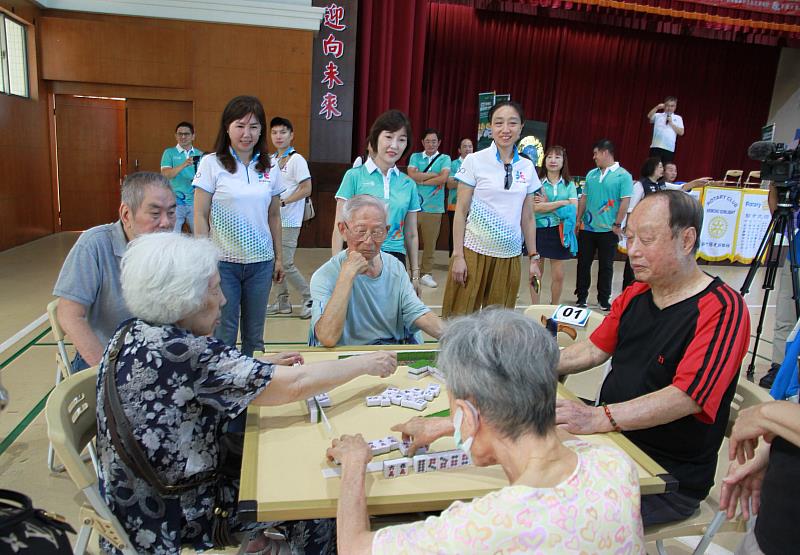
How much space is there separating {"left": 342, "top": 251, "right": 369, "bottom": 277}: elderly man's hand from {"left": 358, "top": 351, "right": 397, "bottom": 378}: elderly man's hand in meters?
0.48

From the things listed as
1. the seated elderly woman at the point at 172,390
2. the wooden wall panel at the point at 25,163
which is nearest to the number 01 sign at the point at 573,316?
the seated elderly woman at the point at 172,390

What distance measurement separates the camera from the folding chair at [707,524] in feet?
5.18

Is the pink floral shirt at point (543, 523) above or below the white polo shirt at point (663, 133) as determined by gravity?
below

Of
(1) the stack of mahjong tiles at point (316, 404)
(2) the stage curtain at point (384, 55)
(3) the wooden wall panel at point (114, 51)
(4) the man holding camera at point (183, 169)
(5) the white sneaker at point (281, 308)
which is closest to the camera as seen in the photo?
(1) the stack of mahjong tiles at point (316, 404)

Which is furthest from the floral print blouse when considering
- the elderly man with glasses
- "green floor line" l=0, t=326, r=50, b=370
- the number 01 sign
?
"green floor line" l=0, t=326, r=50, b=370

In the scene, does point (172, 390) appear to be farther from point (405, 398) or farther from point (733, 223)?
point (733, 223)

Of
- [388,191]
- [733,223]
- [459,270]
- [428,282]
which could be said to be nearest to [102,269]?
[388,191]

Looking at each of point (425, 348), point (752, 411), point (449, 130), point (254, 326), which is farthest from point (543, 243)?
point (449, 130)

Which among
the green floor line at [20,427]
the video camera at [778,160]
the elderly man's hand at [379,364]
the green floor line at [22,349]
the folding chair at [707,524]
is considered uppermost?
the video camera at [778,160]

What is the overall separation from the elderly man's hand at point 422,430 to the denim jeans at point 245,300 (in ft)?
5.98

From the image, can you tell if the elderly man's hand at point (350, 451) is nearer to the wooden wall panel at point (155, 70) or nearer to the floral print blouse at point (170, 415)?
the floral print blouse at point (170, 415)

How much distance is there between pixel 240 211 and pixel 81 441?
65.5 inches

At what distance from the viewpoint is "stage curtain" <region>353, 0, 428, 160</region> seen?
335 inches

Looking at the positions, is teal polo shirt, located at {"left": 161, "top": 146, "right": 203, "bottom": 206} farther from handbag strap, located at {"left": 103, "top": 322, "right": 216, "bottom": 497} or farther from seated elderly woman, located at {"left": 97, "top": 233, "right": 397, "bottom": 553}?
handbag strap, located at {"left": 103, "top": 322, "right": 216, "bottom": 497}
